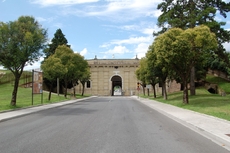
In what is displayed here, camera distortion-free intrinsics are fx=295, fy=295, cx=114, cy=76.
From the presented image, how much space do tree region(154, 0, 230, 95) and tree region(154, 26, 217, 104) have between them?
8.52m

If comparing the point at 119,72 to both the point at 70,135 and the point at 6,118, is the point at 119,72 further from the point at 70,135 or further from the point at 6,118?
the point at 70,135

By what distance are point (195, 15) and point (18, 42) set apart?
2179cm

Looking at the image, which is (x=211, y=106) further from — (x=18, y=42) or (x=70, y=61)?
(x=70, y=61)

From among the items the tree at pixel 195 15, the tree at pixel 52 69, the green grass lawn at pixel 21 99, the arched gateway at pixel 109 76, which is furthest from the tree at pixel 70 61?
the arched gateway at pixel 109 76

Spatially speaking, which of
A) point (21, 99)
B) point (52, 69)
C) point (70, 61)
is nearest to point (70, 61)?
point (70, 61)

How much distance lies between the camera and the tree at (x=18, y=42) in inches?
966

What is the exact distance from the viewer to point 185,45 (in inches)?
1045

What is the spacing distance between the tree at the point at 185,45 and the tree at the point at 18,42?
36.5ft

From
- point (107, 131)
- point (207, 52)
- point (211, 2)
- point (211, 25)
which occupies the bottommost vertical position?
point (107, 131)

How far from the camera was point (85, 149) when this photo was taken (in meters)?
8.43

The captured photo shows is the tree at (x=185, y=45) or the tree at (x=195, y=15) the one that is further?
the tree at (x=195, y=15)

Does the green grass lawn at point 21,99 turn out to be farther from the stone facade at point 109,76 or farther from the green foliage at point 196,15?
the stone facade at point 109,76

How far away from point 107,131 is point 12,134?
374 cm

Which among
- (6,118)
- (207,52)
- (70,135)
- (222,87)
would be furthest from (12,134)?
(222,87)
